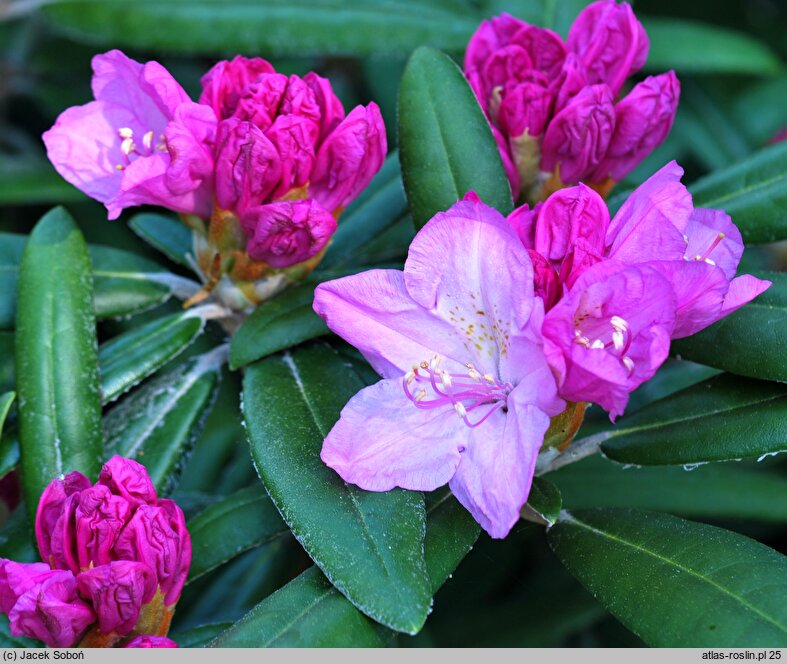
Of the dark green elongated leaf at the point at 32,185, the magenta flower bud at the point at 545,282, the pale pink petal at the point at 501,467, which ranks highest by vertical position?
the magenta flower bud at the point at 545,282

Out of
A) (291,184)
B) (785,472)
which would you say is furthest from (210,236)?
(785,472)

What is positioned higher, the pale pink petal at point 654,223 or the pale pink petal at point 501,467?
the pale pink petal at point 654,223

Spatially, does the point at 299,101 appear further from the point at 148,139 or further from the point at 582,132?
the point at 582,132

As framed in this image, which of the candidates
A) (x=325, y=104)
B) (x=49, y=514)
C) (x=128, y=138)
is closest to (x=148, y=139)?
(x=128, y=138)

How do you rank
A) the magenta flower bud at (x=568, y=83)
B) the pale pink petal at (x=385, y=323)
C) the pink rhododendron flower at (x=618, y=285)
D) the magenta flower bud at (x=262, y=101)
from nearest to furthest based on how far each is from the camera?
the pink rhododendron flower at (x=618, y=285)
the pale pink petal at (x=385, y=323)
the magenta flower bud at (x=262, y=101)
the magenta flower bud at (x=568, y=83)

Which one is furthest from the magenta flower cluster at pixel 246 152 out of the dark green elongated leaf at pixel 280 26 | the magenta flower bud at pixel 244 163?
the dark green elongated leaf at pixel 280 26

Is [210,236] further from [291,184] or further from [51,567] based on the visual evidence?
[51,567]

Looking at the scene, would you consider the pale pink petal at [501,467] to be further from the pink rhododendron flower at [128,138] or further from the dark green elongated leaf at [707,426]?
the pink rhododendron flower at [128,138]
